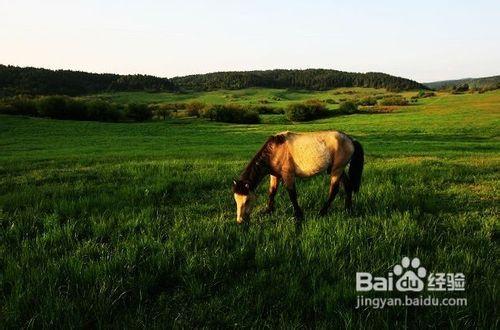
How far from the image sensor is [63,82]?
538 feet

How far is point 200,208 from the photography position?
954 cm

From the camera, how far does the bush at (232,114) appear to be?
8188 centimetres

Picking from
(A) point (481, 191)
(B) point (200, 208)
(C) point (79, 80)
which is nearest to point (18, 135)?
(B) point (200, 208)

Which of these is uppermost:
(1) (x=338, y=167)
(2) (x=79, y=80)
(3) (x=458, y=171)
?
(2) (x=79, y=80)

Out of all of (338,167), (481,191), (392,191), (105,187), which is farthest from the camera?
(105,187)

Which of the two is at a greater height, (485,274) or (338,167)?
(338,167)

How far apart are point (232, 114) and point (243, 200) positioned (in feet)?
252

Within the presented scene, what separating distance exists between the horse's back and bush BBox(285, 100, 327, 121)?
7294 cm

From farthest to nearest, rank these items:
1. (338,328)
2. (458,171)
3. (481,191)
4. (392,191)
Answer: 1. (458,171)
2. (481,191)
3. (392,191)
4. (338,328)

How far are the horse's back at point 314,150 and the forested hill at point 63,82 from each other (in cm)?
14147

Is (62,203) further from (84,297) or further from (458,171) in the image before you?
(458,171)

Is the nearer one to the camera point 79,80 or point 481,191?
point 481,191

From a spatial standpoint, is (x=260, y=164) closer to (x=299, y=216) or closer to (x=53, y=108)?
(x=299, y=216)

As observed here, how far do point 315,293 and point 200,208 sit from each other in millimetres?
5416
